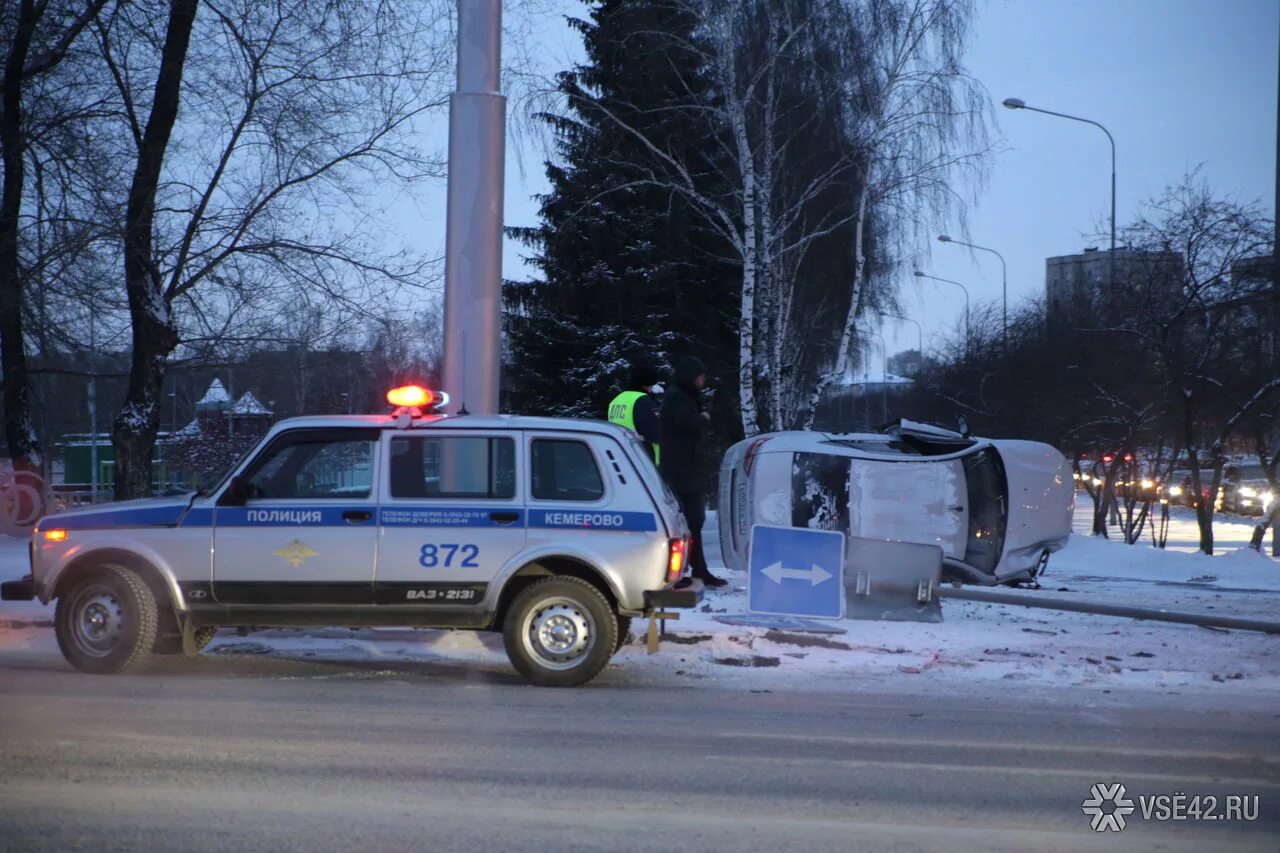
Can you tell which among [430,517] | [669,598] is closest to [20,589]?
[430,517]

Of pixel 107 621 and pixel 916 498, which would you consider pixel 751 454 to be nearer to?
pixel 916 498

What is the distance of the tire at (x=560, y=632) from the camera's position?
8219mm

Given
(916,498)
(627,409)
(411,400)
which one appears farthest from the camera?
(916,498)

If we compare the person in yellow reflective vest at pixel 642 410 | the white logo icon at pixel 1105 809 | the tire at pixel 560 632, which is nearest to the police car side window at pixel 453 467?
the tire at pixel 560 632

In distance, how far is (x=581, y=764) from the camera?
20.7 ft

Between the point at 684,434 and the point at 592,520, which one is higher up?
the point at 684,434

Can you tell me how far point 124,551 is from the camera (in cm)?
836

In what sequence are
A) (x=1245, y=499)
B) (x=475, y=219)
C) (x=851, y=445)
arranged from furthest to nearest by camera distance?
(x=1245, y=499)
(x=851, y=445)
(x=475, y=219)

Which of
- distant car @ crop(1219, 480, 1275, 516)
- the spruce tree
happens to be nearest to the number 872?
the spruce tree

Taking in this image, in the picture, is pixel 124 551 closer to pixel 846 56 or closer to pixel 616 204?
pixel 846 56

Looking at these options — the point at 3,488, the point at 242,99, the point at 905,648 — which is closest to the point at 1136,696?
the point at 905,648

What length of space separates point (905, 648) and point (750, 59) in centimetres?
1316

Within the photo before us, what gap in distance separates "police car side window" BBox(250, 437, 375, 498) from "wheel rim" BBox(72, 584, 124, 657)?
1.20m

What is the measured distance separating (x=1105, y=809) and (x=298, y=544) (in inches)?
199
